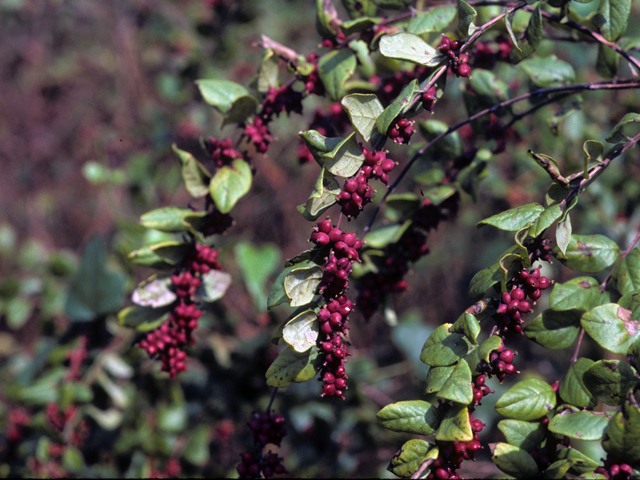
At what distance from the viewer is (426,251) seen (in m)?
1.24

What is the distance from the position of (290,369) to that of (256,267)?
1.29 metres

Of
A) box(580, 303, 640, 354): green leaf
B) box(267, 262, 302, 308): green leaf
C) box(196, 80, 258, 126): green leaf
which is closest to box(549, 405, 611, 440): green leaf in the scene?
box(580, 303, 640, 354): green leaf

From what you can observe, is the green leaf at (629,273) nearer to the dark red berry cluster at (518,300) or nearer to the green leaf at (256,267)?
the dark red berry cluster at (518,300)

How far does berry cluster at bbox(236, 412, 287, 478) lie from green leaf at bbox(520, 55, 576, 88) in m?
1.02

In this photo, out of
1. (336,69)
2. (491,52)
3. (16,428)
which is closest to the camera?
(336,69)

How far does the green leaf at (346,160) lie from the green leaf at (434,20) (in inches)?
13.2

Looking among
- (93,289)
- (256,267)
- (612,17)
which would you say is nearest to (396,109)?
(612,17)

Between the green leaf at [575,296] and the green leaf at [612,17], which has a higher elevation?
the green leaf at [612,17]

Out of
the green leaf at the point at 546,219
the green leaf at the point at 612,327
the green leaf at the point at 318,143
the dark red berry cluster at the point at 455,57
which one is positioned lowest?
the green leaf at the point at 612,327

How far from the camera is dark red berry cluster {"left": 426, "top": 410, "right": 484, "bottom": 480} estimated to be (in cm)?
82

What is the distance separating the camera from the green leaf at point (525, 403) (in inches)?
33.7

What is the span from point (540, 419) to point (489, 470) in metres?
1.11

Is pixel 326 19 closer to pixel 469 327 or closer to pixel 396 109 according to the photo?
pixel 396 109

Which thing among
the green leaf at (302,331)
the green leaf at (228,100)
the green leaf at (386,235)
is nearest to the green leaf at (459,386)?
the green leaf at (302,331)
